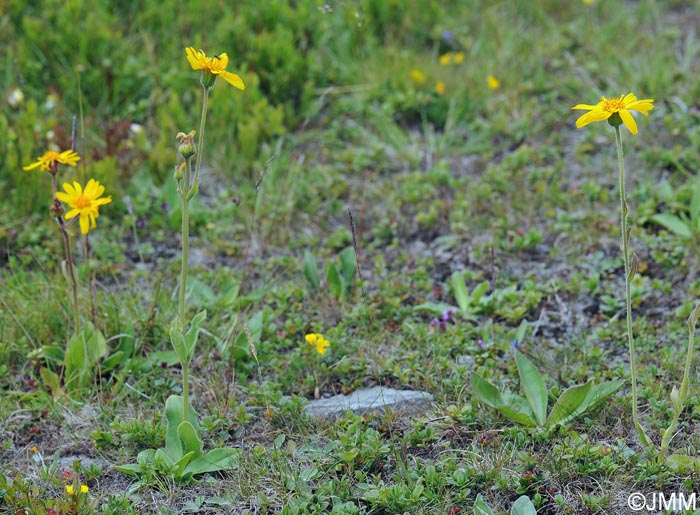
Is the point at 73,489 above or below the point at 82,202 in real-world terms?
below

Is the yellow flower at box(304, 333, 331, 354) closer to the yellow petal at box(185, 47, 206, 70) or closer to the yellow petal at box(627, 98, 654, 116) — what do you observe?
the yellow petal at box(185, 47, 206, 70)

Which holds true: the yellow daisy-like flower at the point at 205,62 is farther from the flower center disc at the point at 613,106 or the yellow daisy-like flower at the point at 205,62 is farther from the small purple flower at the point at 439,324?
the small purple flower at the point at 439,324

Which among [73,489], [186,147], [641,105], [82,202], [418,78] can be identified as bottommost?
[73,489]

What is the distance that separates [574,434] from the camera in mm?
2438

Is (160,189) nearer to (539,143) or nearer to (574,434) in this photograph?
(539,143)

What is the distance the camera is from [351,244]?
12.2ft

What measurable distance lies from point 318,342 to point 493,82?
2328mm

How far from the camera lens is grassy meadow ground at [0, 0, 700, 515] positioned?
244cm

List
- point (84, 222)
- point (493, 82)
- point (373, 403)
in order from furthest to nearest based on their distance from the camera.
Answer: point (493, 82), point (373, 403), point (84, 222)

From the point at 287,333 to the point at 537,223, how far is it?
1358mm

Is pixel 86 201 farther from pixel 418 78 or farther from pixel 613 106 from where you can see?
pixel 418 78

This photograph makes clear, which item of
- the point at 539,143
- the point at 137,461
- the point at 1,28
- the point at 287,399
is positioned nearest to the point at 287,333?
the point at 287,399

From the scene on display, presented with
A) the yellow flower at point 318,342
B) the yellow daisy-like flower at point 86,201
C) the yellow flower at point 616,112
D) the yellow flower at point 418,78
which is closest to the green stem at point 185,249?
the yellow daisy-like flower at point 86,201

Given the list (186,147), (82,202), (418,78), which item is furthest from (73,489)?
(418,78)
